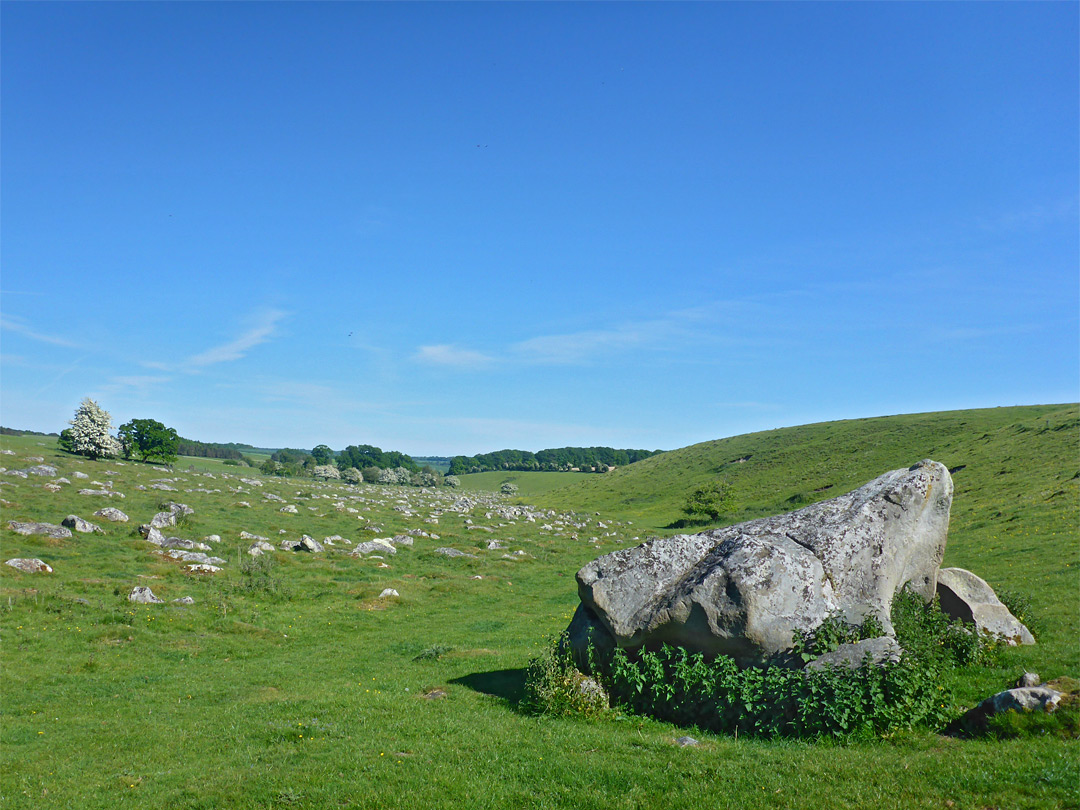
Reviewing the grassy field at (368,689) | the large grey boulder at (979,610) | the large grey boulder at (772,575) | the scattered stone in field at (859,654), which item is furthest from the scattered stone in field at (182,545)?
the large grey boulder at (979,610)

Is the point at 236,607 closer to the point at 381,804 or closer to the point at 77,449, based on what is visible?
the point at 381,804

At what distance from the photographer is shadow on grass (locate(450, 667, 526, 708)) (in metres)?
17.4

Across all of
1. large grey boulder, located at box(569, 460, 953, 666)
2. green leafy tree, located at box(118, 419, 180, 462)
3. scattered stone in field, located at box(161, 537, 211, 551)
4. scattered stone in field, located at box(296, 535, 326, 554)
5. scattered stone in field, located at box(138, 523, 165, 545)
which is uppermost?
green leafy tree, located at box(118, 419, 180, 462)

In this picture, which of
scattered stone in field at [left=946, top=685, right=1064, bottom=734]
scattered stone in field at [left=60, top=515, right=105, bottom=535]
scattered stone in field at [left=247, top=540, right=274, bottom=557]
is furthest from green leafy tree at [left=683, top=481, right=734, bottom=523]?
scattered stone in field at [left=946, top=685, right=1064, bottom=734]

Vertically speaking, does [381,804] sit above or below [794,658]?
below

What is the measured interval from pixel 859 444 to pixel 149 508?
128901 millimetres

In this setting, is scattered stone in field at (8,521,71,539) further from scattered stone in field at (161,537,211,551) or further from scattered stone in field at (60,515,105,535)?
scattered stone in field at (161,537,211,551)

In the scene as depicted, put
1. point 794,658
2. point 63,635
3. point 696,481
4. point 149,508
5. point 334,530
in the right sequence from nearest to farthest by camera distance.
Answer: point 794,658 → point 63,635 → point 149,508 → point 334,530 → point 696,481

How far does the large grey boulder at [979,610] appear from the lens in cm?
1852

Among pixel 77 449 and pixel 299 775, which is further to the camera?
pixel 77 449

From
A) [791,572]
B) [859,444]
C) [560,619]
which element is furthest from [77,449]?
[859,444]

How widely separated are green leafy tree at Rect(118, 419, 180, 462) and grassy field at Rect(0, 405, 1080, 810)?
39228 millimetres

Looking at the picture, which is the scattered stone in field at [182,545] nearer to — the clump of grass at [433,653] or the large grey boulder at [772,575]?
the clump of grass at [433,653]

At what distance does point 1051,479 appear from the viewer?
5912cm
